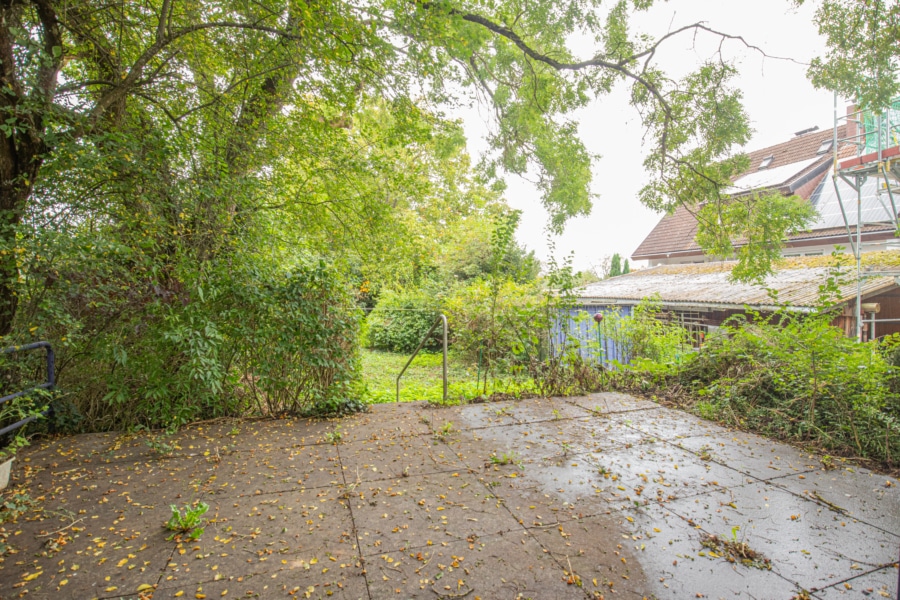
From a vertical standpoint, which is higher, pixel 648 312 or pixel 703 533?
pixel 648 312

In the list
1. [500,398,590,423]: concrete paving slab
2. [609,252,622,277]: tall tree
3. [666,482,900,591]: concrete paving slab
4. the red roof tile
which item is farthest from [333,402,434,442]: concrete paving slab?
[609,252,622,277]: tall tree

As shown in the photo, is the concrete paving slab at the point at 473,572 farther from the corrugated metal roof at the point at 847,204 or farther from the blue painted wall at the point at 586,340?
the corrugated metal roof at the point at 847,204

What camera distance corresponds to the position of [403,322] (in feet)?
41.7

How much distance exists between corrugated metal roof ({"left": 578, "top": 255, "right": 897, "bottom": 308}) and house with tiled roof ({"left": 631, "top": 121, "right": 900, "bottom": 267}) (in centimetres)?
89

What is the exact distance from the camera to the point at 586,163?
5.89 meters

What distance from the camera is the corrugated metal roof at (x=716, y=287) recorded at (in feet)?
23.5

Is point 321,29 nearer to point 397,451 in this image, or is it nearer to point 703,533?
point 397,451

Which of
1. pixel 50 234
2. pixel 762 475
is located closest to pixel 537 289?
pixel 762 475

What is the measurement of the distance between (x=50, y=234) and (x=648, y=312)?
7526mm

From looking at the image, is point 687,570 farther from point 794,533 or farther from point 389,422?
point 389,422

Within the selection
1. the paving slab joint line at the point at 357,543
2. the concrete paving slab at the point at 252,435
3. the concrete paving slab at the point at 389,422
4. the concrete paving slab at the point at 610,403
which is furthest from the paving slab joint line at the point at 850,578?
the concrete paving slab at the point at 252,435

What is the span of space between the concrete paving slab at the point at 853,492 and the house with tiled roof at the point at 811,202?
3896mm

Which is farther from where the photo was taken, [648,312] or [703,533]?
[648,312]

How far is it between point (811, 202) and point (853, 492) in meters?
9.82
